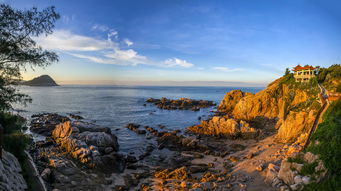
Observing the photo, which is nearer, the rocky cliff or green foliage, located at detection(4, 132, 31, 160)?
green foliage, located at detection(4, 132, 31, 160)

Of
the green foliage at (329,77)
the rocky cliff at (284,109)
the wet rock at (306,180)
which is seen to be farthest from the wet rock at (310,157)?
the green foliage at (329,77)

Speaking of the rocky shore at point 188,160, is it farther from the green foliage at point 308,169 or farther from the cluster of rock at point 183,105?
the cluster of rock at point 183,105

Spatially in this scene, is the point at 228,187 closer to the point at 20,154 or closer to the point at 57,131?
the point at 20,154

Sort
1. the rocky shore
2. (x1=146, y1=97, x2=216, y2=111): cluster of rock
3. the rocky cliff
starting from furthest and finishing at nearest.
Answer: (x1=146, y1=97, x2=216, y2=111): cluster of rock
the rocky cliff
the rocky shore

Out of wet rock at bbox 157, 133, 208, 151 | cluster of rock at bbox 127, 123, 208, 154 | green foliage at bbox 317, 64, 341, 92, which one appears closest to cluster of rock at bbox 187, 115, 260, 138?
cluster of rock at bbox 127, 123, 208, 154

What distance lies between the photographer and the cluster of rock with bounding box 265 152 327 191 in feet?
36.5

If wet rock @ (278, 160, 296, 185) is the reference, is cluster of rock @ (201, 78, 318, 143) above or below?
above

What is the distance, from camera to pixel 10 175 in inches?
373

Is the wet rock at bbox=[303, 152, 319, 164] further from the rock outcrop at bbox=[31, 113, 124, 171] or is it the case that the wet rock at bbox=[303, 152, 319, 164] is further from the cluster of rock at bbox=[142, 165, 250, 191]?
the rock outcrop at bbox=[31, 113, 124, 171]

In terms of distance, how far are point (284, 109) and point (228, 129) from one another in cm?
1091

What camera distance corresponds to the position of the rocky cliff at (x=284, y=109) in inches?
926

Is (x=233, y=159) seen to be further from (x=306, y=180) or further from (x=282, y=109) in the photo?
(x=282, y=109)

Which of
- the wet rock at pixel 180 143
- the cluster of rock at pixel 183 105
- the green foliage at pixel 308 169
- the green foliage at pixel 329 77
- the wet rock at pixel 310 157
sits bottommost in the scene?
the wet rock at pixel 180 143

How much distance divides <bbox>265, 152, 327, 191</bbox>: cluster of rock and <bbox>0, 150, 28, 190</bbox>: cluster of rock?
1748 cm
